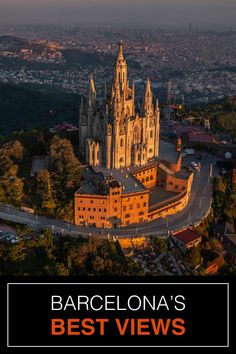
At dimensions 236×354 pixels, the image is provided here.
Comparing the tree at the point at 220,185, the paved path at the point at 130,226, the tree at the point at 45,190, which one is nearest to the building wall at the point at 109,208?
the paved path at the point at 130,226

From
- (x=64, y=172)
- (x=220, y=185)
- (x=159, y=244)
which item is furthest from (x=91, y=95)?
(x=159, y=244)

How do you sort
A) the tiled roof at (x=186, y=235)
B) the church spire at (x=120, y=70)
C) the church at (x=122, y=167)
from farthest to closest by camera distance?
1. the church spire at (x=120, y=70)
2. the church at (x=122, y=167)
3. the tiled roof at (x=186, y=235)

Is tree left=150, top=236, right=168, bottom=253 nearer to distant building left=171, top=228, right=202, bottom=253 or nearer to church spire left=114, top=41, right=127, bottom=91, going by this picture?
distant building left=171, top=228, right=202, bottom=253

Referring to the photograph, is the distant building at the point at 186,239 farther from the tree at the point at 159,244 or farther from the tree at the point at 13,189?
the tree at the point at 13,189

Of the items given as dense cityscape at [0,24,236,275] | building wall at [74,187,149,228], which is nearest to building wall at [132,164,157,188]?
dense cityscape at [0,24,236,275]

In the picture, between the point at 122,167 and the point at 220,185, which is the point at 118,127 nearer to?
the point at 122,167

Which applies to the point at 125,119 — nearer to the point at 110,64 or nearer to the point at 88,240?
the point at 88,240

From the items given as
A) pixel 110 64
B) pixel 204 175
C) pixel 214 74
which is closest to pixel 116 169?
pixel 204 175
